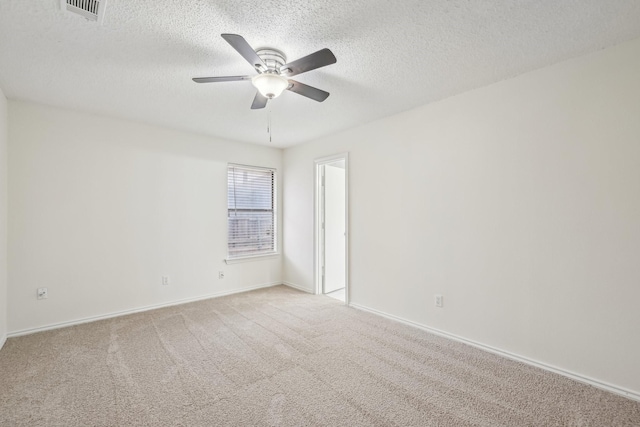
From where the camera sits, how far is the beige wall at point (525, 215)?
201cm

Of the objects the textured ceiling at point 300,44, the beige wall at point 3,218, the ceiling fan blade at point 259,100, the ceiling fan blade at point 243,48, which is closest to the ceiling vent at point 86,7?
the textured ceiling at point 300,44

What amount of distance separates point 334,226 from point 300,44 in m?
3.10

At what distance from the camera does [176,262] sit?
3996 millimetres

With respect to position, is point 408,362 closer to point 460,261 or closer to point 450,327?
point 450,327

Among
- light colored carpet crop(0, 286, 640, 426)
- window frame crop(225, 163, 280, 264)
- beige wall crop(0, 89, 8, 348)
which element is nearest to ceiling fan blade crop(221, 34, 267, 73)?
light colored carpet crop(0, 286, 640, 426)

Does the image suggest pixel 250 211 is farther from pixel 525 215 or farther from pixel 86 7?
pixel 525 215

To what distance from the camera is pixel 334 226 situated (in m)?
4.75

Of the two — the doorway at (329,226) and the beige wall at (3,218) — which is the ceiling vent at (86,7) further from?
the doorway at (329,226)

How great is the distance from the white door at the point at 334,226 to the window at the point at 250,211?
3.41ft

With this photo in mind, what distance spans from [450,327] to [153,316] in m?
3.41

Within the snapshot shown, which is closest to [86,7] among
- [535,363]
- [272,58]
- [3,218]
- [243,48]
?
[243,48]

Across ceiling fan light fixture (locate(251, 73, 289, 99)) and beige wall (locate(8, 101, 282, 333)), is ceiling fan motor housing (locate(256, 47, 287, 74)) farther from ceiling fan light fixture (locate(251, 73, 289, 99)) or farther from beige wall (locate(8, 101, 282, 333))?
beige wall (locate(8, 101, 282, 333))

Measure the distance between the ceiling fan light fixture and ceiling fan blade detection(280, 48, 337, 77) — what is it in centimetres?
6

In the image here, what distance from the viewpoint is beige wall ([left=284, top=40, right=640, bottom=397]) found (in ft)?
6.60
